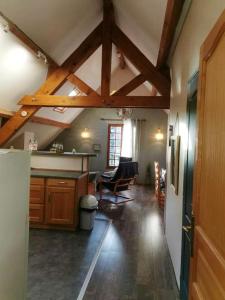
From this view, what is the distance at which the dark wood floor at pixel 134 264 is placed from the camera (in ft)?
8.58

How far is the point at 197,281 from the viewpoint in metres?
1.30

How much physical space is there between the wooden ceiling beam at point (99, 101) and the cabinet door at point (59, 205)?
1.54 meters

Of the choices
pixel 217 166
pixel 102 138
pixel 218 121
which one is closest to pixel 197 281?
pixel 217 166

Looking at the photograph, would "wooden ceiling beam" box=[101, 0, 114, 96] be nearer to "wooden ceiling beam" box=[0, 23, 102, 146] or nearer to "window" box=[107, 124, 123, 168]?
"wooden ceiling beam" box=[0, 23, 102, 146]

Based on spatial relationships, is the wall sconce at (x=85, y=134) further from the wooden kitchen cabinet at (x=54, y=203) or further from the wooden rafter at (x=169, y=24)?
the wooden rafter at (x=169, y=24)

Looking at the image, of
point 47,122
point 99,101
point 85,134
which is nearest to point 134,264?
point 99,101

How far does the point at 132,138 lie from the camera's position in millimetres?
9188

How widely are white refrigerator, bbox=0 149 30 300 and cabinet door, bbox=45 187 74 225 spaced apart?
232 cm

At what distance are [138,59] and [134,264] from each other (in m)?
3.42

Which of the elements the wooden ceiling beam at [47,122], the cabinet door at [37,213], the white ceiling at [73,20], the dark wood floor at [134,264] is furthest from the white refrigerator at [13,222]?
the wooden ceiling beam at [47,122]

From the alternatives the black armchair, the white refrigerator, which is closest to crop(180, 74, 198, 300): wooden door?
the white refrigerator

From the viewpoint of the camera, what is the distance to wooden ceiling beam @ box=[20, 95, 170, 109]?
455 centimetres

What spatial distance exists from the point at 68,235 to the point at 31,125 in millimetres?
3521

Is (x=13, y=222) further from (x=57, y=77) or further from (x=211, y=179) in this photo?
(x=57, y=77)
